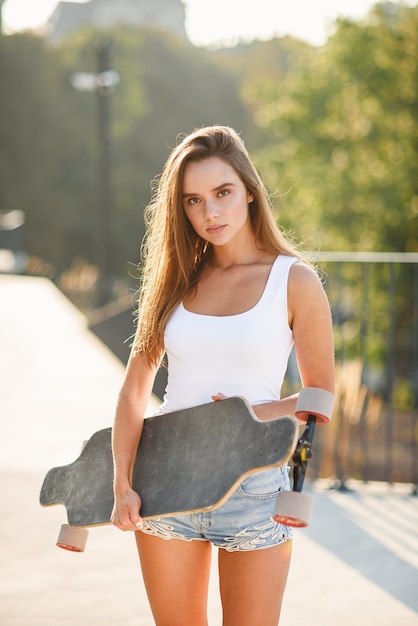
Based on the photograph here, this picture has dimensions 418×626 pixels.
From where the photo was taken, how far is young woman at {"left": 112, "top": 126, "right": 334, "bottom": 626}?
1.83 meters

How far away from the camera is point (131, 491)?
Answer: 1875 millimetres

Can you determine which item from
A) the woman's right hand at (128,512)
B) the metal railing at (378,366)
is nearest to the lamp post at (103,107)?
the metal railing at (378,366)

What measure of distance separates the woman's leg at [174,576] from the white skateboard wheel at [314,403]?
1.26ft

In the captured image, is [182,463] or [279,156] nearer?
[182,463]

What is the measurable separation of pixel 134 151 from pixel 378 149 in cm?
1733

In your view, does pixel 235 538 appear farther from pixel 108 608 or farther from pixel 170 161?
pixel 108 608

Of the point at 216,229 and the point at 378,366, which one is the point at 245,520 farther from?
the point at 378,366

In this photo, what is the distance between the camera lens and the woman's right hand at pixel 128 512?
1843 mm

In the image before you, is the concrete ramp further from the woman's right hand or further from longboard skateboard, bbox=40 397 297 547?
the woman's right hand

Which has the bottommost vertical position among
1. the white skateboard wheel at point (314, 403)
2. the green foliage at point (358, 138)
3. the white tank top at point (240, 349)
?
the white skateboard wheel at point (314, 403)

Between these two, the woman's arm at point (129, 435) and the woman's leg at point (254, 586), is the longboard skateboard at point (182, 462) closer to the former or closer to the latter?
the woman's arm at point (129, 435)

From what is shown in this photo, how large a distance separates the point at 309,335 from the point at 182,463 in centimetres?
38

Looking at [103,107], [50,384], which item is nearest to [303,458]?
[50,384]

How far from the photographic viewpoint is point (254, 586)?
1.79m
